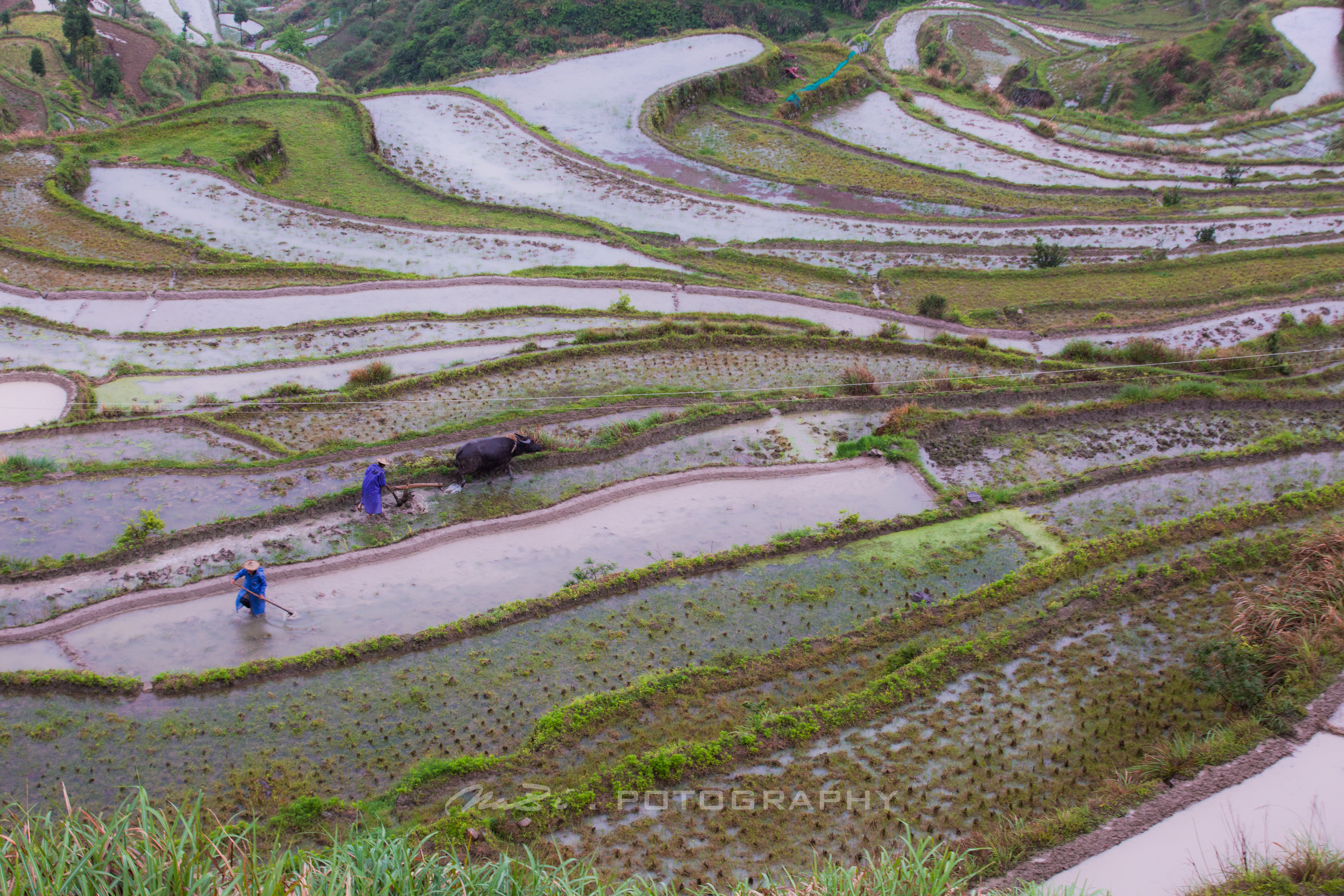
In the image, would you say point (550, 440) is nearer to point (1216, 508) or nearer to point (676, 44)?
point (1216, 508)

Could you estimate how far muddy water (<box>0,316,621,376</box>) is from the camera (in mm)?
14188

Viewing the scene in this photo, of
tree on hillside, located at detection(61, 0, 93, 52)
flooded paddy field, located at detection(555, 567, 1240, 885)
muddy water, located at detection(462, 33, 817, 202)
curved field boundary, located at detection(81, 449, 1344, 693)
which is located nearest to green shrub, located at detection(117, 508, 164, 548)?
curved field boundary, located at detection(81, 449, 1344, 693)

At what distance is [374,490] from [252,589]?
7.07 ft

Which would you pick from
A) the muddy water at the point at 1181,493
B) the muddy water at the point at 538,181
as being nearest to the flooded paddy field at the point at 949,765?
the muddy water at the point at 1181,493

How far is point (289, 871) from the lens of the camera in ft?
18.5

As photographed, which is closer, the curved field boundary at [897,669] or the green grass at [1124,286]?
the curved field boundary at [897,669]

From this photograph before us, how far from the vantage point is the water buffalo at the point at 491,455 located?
11398mm

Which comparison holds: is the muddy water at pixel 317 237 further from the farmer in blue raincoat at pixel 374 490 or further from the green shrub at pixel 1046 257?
the green shrub at pixel 1046 257

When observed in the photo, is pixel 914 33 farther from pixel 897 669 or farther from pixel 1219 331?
pixel 897 669

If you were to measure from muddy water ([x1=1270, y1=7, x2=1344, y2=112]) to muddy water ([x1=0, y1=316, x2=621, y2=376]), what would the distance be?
125 feet

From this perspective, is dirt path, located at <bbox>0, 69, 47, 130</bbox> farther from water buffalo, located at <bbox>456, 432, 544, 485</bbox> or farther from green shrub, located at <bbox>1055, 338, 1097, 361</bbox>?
green shrub, located at <bbox>1055, 338, 1097, 361</bbox>

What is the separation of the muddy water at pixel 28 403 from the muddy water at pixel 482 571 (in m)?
5.63

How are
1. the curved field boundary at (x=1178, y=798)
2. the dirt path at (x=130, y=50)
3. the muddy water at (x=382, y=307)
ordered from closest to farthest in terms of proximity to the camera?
the curved field boundary at (x=1178, y=798), the muddy water at (x=382, y=307), the dirt path at (x=130, y=50)

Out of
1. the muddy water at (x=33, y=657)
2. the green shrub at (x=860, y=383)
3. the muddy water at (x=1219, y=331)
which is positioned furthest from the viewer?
the muddy water at (x=1219, y=331)
